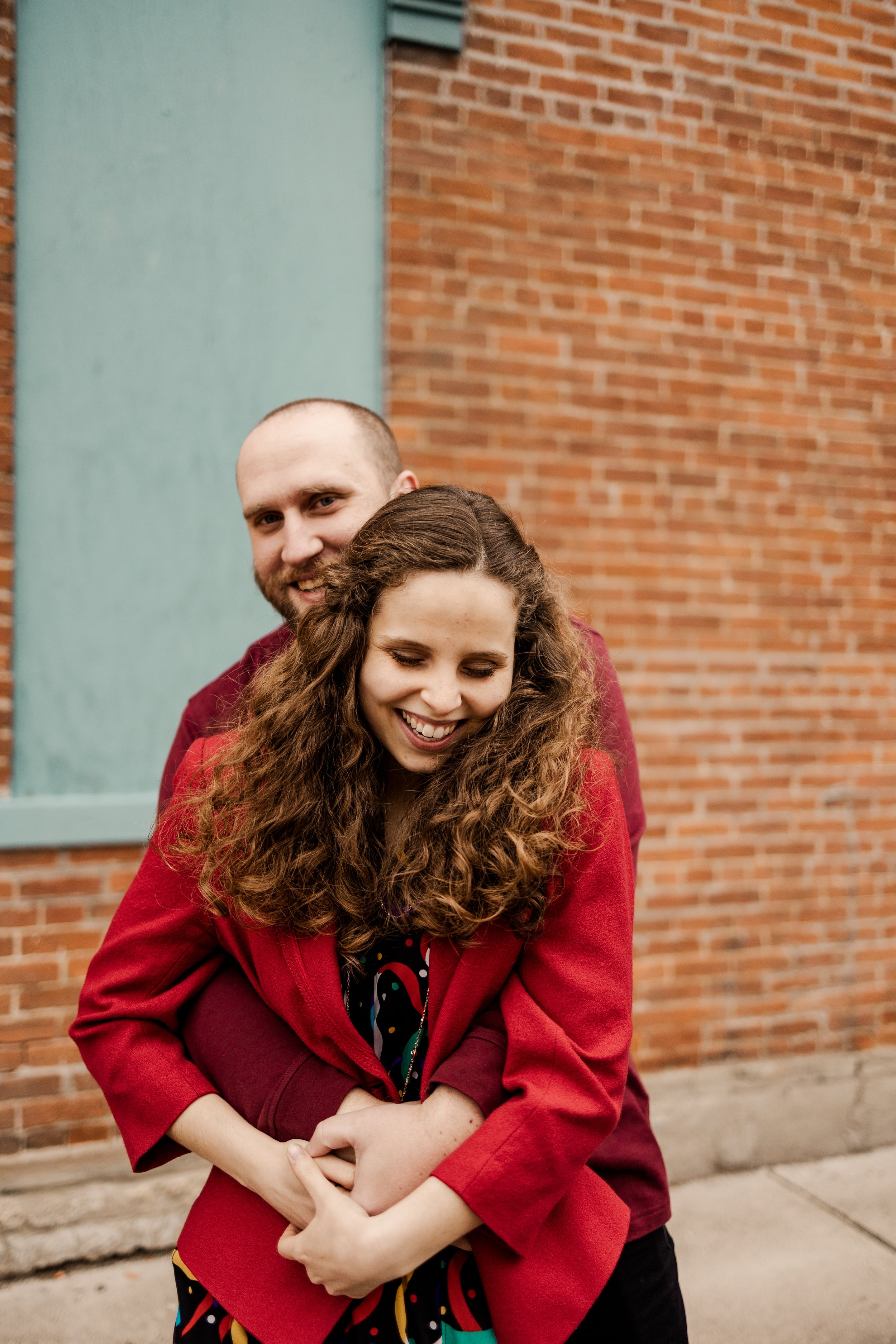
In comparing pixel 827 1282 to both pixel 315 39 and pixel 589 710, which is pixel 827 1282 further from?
pixel 315 39

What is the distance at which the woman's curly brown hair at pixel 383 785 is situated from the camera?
1374 mm

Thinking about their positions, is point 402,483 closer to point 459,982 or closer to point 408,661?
point 408,661

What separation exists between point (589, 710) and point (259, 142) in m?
2.76

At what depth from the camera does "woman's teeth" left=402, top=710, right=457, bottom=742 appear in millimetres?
1433

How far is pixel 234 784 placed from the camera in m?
1.51

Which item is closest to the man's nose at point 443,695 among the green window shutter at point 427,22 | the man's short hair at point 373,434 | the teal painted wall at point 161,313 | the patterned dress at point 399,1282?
the patterned dress at point 399,1282

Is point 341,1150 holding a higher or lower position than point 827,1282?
higher

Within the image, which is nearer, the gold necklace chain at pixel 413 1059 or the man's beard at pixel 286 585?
the gold necklace chain at pixel 413 1059

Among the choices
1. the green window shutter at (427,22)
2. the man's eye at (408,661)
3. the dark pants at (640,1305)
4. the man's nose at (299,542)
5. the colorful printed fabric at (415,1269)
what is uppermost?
the green window shutter at (427,22)

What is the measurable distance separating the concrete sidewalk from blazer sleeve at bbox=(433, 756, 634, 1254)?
2.21m

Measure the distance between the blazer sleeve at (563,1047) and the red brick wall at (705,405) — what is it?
242 cm

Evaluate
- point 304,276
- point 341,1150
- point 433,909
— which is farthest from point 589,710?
point 304,276

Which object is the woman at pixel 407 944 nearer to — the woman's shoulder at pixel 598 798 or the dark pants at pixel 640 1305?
the woman's shoulder at pixel 598 798

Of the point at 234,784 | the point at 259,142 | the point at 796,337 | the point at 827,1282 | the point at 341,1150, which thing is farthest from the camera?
the point at 796,337
